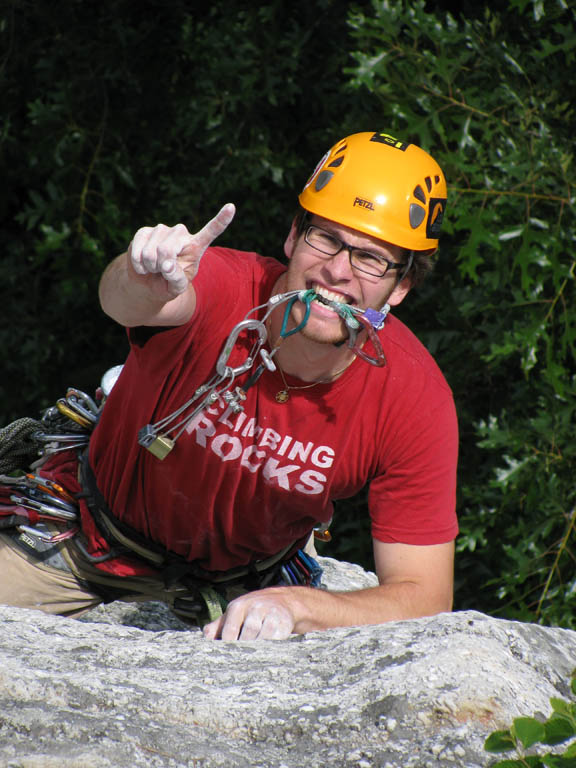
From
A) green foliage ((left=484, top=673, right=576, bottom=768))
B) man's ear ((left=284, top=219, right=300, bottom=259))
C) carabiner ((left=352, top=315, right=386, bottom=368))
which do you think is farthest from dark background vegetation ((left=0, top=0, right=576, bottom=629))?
green foliage ((left=484, top=673, right=576, bottom=768))

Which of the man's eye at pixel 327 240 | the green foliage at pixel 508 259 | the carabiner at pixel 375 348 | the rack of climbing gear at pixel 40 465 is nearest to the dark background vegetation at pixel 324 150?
the green foliage at pixel 508 259

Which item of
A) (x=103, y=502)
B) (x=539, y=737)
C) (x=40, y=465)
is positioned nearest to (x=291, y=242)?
(x=103, y=502)

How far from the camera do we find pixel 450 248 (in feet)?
14.9

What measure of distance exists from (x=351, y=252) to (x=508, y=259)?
167 cm

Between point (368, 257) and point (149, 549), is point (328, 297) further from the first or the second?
point (149, 549)

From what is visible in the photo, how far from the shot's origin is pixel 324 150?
5266 millimetres

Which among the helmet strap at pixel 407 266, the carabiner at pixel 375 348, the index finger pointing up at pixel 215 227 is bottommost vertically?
the carabiner at pixel 375 348

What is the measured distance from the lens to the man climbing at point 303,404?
8.31 feet

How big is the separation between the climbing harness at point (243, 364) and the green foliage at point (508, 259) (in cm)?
161

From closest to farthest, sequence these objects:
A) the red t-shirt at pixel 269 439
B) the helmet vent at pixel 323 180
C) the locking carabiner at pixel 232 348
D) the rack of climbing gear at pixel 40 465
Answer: the locking carabiner at pixel 232 348 < the red t-shirt at pixel 269 439 < the helmet vent at pixel 323 180 < the rack of climbing gear at pixel 40 465

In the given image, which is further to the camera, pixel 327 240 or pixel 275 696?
pixel 327 240

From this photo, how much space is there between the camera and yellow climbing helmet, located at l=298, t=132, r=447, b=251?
8.79 ft

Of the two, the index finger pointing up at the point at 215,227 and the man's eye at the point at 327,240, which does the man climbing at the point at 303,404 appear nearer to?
the man's eye at the point at 327,240

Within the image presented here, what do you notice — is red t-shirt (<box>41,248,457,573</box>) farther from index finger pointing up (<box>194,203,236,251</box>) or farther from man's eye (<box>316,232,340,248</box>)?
index finger pointing up (<box>194,203,236,251</box>)
